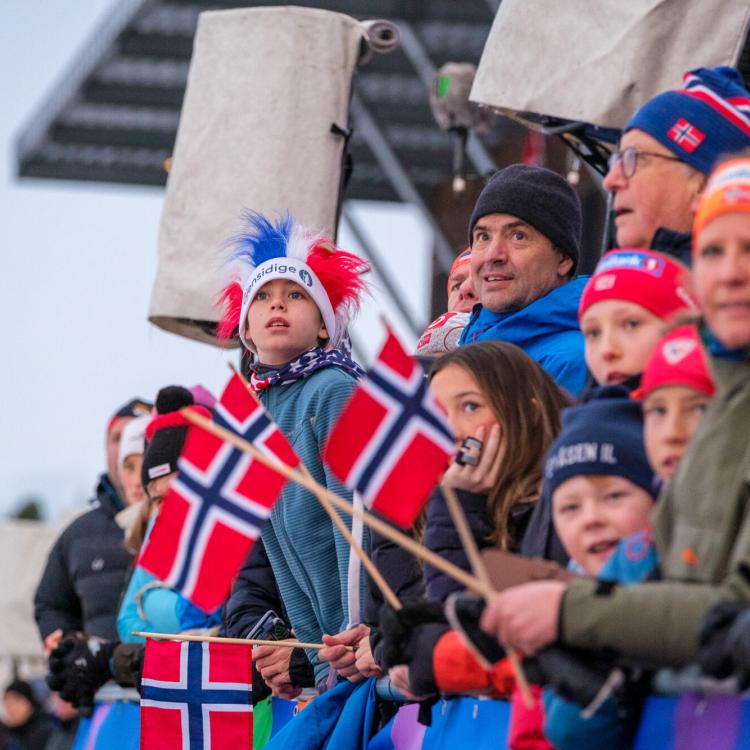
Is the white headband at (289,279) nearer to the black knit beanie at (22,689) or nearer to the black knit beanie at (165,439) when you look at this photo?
the black knit beanie at (165,439)

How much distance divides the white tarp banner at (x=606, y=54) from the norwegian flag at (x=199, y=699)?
189cm

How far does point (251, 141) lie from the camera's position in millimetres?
7105

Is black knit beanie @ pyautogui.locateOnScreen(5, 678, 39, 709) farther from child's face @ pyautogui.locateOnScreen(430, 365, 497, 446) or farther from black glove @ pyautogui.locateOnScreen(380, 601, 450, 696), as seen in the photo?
black glove @ pyautogui.locateOnScreen(380, 601, 450, 696)

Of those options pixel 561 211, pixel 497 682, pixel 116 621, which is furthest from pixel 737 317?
pixel 116 621

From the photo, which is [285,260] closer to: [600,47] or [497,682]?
[600,47]

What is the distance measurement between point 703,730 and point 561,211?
2.38m

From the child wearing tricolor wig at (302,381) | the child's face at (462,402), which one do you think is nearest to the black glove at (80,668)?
the child wearing tricolor wig at (302,381)

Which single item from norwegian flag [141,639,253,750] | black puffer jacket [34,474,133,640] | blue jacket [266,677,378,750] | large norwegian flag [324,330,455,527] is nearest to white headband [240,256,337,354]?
norwegian flag [141,639,253,750]

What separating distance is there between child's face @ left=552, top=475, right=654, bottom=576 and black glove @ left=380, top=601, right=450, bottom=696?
0.50 metres

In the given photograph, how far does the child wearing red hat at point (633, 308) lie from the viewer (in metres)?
3.39

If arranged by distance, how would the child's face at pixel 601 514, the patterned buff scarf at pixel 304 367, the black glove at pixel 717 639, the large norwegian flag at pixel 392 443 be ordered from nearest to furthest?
the black glove at pixel 717 639 → the child's face at pixel 601 514 → the large norwegian flag at pixel 392 443 → the patterned buff scarf at pixel 304 367

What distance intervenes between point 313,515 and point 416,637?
5.60ft

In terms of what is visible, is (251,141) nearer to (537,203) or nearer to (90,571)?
(90,571)

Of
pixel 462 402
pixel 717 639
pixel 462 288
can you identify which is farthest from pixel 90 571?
pixel 717 639
